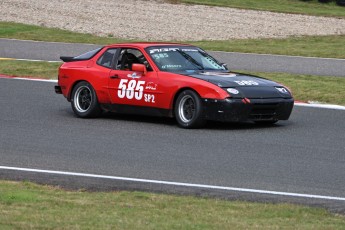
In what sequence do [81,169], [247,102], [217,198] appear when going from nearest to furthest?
[217,198]
[81,169]
[247,102]

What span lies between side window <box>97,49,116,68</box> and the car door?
5.9 inches

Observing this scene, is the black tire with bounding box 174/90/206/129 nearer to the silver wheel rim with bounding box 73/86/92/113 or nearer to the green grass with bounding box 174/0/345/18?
the silver wheel rim with bounding box 73/86/92/113

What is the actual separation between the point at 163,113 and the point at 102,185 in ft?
15.4

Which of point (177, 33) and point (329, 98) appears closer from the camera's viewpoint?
point (329, 98)

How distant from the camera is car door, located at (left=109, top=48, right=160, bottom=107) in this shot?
14789mm

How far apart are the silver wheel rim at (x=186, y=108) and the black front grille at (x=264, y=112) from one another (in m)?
0.87

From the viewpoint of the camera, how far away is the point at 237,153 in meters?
12.2

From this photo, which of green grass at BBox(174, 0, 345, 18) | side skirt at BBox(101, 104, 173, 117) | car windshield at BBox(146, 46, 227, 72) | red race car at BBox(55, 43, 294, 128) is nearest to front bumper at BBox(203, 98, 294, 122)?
red race car at BBox(55, 43, 294, 128)

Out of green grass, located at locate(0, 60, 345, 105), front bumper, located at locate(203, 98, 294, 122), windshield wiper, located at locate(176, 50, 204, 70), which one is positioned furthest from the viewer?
green grass, located at locate(0, 60, 345, 105)

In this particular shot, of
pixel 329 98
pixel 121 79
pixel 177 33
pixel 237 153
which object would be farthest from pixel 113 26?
pixel 237 153

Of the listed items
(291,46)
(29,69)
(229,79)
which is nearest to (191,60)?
(229,79)

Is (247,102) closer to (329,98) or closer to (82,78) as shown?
(82,78)

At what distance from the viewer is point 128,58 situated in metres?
15.5

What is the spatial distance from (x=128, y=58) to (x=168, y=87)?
1.23m
